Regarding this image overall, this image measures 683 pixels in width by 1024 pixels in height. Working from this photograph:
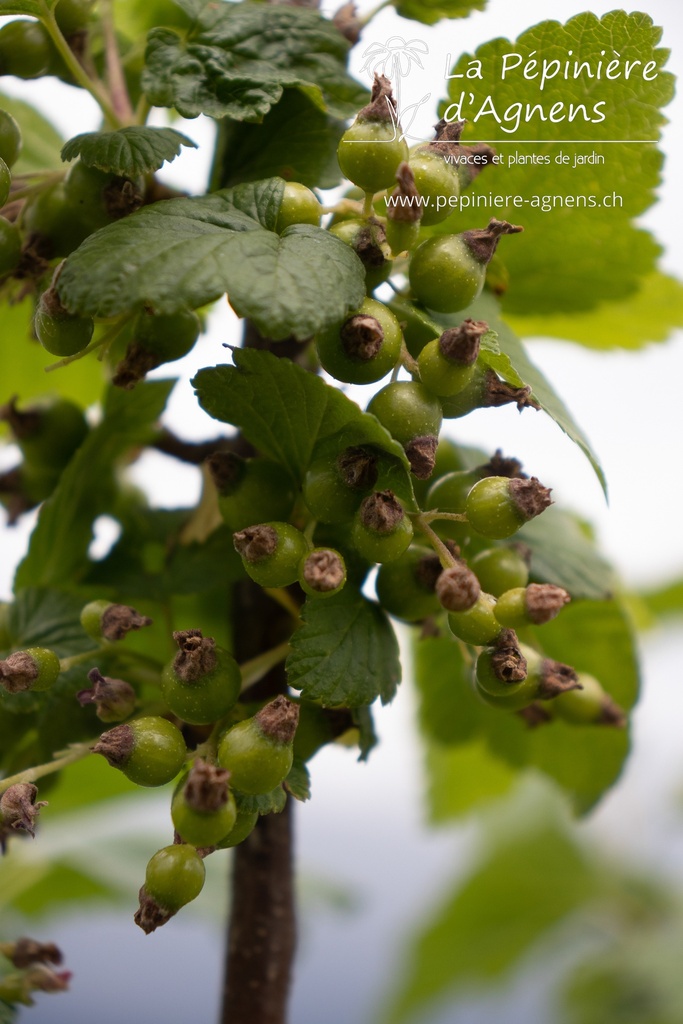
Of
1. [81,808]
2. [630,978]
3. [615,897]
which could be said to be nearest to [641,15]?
[81,808]

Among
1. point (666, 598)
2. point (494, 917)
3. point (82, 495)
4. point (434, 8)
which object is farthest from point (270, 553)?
point (494, 917)

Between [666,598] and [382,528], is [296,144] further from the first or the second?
[666,598]

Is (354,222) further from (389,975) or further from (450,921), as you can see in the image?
(389,975)

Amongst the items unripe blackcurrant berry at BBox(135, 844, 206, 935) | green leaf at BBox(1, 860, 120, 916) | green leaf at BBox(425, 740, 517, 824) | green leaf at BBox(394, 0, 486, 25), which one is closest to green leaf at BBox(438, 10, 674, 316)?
green leaf at BBox(394, 0, 486, 25)

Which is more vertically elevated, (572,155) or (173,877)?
(572,155)

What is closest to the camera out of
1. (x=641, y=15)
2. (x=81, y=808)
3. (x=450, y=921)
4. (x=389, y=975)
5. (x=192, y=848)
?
(x=192, y=848)

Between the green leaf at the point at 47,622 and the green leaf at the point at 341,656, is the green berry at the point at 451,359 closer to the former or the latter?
the green leaf at the point at 341,656

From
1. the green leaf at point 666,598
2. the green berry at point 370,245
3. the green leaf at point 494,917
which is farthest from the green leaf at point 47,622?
the green leaf at point 494,917
